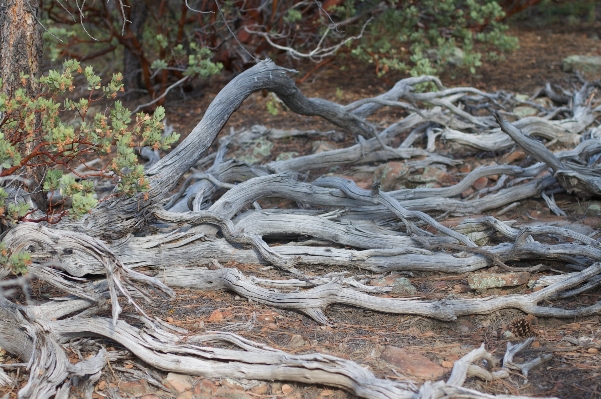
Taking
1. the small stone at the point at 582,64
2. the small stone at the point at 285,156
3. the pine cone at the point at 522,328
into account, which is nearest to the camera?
the pine cone at the point at 522,328

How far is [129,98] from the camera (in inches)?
364

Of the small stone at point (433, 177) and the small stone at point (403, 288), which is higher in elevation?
the small stone at point (403, 288)

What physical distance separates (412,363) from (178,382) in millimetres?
1217

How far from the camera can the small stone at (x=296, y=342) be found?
388 cm

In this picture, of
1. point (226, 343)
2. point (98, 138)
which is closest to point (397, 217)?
point (226, 343)

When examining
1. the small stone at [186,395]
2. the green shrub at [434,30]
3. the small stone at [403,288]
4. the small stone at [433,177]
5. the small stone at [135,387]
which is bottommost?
the small stone at [433,177]

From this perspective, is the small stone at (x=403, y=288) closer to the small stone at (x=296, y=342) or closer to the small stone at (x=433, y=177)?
the small stone at (x=296, y=342)

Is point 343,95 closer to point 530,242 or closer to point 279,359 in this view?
point 530,242

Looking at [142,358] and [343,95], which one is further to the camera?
[343,95]

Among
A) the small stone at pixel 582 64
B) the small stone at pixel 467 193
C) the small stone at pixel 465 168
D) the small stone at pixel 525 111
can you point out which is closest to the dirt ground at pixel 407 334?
the small stone at pixel 467 193

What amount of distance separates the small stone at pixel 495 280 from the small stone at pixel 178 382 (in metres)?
1.90

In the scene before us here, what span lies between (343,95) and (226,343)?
18.8 ft

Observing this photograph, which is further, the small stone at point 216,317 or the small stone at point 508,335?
the small stone at point 216,317

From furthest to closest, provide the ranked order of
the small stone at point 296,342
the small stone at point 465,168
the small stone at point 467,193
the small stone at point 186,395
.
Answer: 1. the small stone at point 465,168
2. the small stone at point 467,193
3. the small stone at point 296,342
4. the small stone at point 186,395
